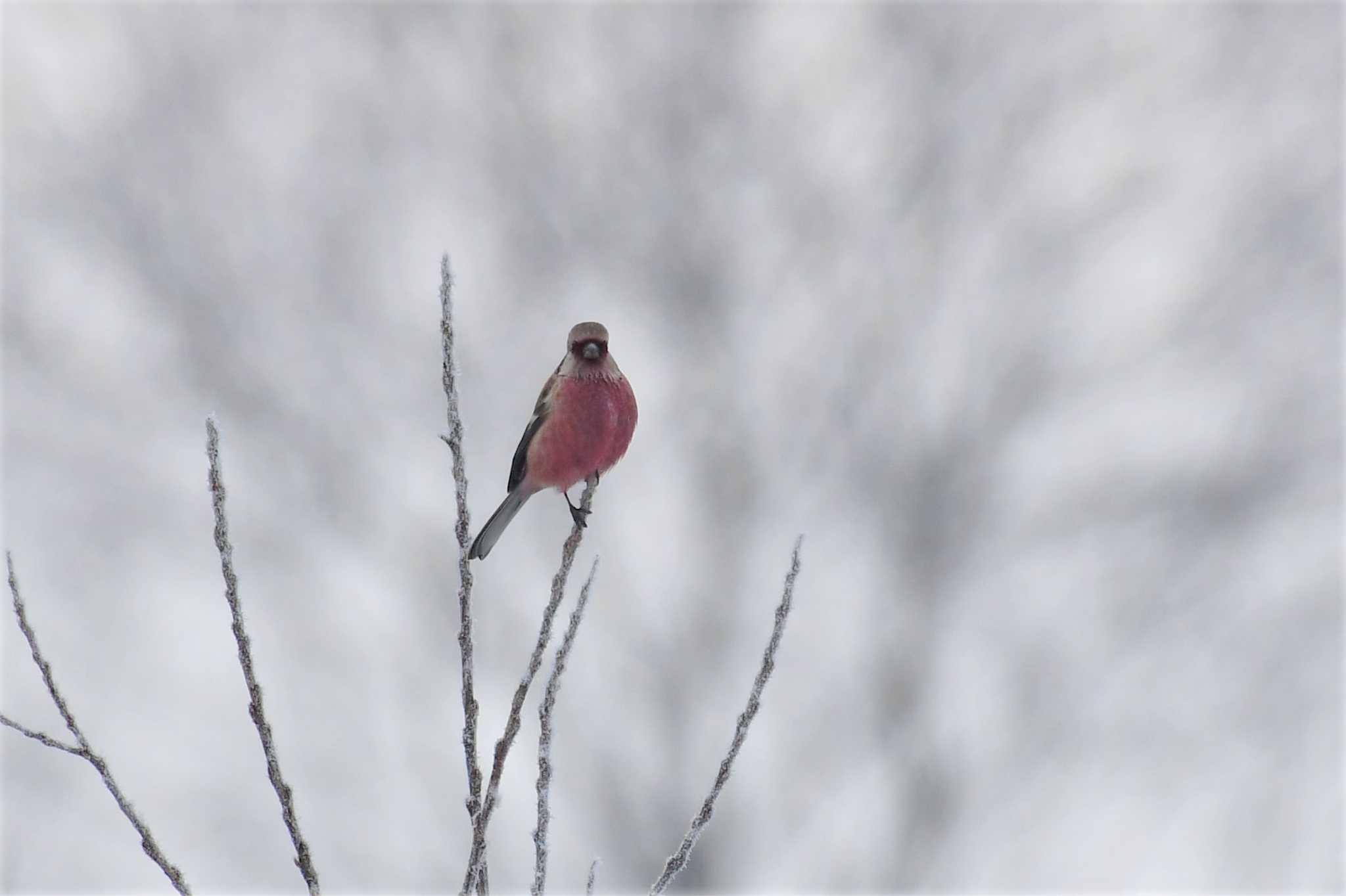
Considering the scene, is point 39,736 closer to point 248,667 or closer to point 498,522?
point 248,667

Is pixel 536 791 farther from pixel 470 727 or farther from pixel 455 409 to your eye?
pixel 455 409

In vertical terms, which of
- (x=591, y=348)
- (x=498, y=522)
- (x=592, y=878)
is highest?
(x=591, y=348)

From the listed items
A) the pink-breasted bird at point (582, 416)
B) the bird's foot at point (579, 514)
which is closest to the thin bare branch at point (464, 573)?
the bird's foot at point (579, 514)

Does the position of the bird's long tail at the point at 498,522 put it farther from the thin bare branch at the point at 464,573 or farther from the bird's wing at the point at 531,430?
the thin bare branch at the point at 464,573

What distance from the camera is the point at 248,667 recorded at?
179cm

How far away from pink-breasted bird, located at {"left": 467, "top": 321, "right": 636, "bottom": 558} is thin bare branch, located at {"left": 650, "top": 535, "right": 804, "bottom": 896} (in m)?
1.30

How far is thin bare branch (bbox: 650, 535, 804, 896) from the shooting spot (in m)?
1.93

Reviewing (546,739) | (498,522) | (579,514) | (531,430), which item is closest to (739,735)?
(546,739)

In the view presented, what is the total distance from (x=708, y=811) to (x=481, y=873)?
0.36 m

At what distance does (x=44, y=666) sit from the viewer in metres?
1.81

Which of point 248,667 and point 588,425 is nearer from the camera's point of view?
point 248,667

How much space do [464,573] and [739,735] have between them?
1.63 ft

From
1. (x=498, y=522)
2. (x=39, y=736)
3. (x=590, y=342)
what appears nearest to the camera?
(x=39, y=736)

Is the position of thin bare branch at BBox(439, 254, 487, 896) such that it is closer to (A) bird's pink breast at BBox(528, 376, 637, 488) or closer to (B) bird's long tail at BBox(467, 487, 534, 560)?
(A) bird's pink breast at BBox(528, 376, 637, 488)
